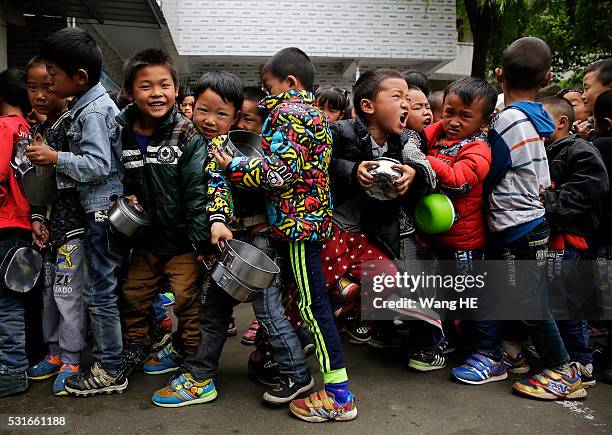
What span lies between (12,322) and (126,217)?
3.63 feet

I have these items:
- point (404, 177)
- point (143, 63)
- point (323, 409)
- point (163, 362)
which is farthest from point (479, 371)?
point (143, 63)

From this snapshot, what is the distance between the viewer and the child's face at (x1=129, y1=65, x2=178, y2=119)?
116 inches

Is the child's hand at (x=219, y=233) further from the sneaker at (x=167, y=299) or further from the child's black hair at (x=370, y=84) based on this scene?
the sneaker at (x=167, y=299)

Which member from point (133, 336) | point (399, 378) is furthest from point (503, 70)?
point (133, 336)

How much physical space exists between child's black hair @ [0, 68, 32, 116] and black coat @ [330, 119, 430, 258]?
208cm

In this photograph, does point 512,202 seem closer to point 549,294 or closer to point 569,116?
point 549,294

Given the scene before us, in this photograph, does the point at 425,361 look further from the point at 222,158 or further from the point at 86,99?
the point at 86,99

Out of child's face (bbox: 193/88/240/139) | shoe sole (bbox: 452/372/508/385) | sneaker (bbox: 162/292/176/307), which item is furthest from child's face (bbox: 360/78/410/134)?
sneaker (bbox: 162/292/176/307)

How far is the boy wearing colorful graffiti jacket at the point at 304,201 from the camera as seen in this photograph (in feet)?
8.71

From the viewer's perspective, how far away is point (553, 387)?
121 inches

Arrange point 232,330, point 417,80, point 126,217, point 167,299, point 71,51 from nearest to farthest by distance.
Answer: point 126,217 → point 71,51 → point 417,80 → point 232,330 → point 167,299

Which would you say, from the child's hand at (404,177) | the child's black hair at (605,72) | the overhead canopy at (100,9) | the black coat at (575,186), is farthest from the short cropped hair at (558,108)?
the overhead canopy at (100,9)

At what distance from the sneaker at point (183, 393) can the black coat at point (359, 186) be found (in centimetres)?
135

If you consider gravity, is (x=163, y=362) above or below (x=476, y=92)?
below
